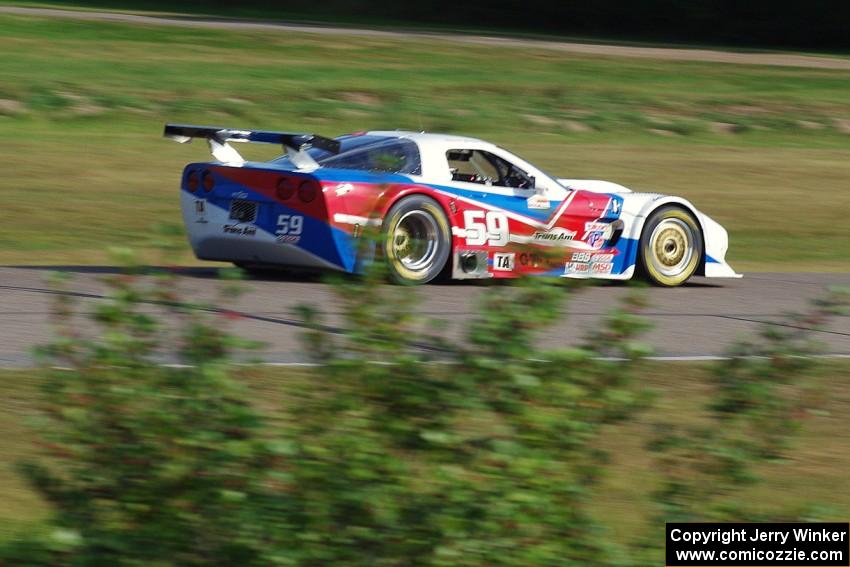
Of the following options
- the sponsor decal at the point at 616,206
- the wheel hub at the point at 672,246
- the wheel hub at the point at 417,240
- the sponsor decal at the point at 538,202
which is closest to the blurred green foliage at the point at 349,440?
the wheel hub at the point at 417,240

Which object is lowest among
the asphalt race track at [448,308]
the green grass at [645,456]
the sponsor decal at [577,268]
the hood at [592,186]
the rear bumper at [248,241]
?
the green grass at [645,456]

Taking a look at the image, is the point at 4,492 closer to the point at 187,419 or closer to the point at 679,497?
the point at 187,419

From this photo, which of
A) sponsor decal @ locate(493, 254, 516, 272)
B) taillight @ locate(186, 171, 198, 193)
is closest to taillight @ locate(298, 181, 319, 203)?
taillight @ locate(186, 171, 198, 193)

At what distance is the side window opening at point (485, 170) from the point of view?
12023mm

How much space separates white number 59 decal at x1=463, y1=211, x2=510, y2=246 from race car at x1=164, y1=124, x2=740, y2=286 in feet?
0.04

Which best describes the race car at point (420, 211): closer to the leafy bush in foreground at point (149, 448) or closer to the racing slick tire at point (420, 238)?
the racing slick tire at point (420, 238)

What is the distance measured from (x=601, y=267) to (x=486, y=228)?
1.30 m

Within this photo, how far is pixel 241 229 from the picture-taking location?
36.6 feet

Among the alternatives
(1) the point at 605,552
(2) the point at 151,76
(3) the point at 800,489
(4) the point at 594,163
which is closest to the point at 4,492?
(1) the point at 605,552

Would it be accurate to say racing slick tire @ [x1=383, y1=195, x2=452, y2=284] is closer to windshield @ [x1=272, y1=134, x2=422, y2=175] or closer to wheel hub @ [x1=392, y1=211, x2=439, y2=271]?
wheel hub @ [x1=392, y1=211, x2=439, y2=271]

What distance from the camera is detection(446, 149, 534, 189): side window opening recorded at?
12.0m

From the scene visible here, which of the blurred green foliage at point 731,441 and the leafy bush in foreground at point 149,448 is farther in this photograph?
the blurred green foliage at point 731,441

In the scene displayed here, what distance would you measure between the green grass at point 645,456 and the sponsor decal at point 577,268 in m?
3.79

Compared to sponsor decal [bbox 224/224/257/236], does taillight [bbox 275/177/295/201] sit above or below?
above
